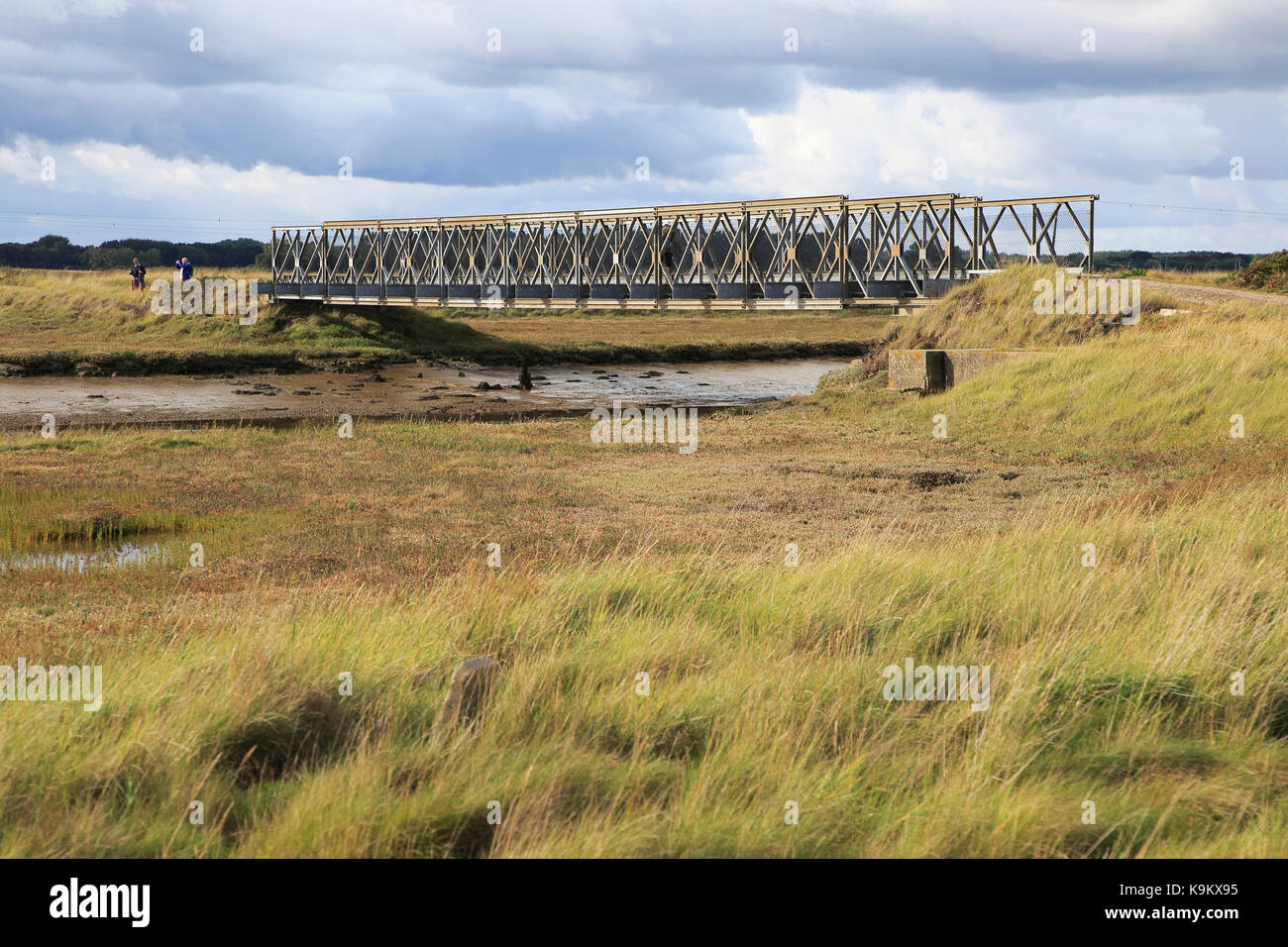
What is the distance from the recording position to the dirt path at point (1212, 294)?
3086 centimetres

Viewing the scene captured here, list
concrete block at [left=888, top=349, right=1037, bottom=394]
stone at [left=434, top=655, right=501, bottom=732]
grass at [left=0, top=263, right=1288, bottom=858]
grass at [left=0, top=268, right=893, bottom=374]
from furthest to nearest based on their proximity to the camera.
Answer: grass at [left=0, top=268, right=893, bottom=374], concrete block at [left=888, top=349, right=1037, bottom=394], stone at [left=434, top=655, right=501, bottom=732], grass at [left=0, top=263, right=1288, bottom=858]

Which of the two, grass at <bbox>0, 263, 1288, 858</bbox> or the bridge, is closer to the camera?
grass at <bbox>0, 263, 1288, 858</bbox>

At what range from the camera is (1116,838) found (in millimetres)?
5395

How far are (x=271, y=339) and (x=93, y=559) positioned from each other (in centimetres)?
4364

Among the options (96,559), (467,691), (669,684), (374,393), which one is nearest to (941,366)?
(96,559)

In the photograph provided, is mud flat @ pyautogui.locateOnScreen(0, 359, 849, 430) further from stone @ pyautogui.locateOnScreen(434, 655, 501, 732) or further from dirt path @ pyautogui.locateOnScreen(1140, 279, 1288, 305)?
stone @ pyautogui.locateOnScreen(434, 655, 501, 732)

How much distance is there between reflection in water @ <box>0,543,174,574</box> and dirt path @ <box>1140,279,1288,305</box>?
26.7 meters

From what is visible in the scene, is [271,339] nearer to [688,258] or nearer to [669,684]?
[688,258]

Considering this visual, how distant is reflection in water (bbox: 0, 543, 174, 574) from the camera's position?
1332 centimetres

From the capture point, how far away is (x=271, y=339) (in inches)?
2183

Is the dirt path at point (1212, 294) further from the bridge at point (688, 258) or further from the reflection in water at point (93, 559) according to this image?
the reflection in water at point (93, 559)

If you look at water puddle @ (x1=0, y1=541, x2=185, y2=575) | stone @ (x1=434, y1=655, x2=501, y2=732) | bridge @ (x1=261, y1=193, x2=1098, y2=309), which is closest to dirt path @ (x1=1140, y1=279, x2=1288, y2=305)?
bridge @ (x1=261, y1=193, x2=1098, y2=309)

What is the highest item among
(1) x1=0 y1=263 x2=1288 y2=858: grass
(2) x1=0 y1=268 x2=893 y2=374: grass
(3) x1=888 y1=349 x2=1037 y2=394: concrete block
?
(2) x1=0 y1=268 x2=893 y2=374: grass
